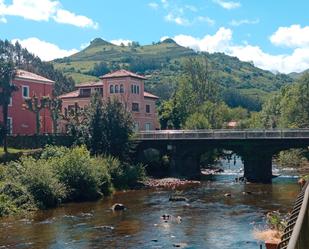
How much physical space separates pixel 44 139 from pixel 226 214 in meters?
34.4

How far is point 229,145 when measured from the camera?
69.2 meters

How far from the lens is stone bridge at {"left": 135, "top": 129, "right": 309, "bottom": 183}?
6575 centimetres

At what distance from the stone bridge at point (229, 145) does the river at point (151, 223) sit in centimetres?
1307

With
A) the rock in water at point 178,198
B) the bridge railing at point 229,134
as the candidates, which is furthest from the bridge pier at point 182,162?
the rock in water at point 178,198

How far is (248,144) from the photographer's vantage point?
6800 centimetres

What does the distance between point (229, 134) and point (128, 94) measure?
74.3 ft

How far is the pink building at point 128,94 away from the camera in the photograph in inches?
3365

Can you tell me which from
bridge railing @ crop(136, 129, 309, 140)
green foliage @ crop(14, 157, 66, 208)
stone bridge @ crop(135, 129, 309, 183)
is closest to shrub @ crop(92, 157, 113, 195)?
green foliage @ crop(14, 157, 66, 208)

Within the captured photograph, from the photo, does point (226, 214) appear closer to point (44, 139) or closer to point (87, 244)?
point (87, 244)

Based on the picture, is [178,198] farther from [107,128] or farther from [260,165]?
Result: [260,165]

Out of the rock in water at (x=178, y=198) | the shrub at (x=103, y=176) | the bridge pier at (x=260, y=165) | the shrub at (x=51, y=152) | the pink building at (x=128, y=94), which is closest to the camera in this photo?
the rock in water at (x=178, y=198)

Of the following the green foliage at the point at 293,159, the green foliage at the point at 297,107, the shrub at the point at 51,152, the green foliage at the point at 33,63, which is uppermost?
the green foliage at the point at 33,63

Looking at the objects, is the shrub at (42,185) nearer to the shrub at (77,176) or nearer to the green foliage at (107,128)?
the shrub at (77,176)

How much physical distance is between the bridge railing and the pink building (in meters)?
11.0
